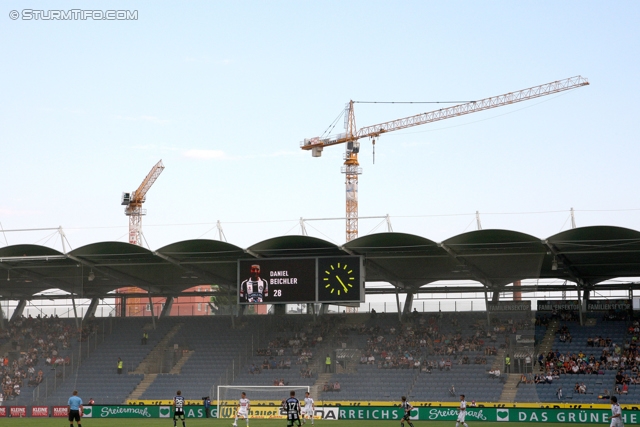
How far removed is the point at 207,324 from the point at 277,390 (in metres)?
12.4

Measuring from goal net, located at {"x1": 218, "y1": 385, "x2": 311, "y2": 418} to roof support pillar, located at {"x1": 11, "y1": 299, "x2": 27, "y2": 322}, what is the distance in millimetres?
16939

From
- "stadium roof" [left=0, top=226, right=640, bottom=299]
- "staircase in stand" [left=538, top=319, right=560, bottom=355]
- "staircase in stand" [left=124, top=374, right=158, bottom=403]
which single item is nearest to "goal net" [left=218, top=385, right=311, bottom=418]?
"staircase in stand" [left=124, top=374, right=158, bottom=403]

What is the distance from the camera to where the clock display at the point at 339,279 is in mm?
51594

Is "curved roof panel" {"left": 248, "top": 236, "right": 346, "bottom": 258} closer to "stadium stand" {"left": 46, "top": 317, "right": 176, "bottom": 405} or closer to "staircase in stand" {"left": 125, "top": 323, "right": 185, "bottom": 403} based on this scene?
"staircase in stand" {"left": 125, "top": 323, "right": 185, "bottom": 403}

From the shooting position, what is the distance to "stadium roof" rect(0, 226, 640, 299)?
49.8m

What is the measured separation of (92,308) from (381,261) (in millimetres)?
22624

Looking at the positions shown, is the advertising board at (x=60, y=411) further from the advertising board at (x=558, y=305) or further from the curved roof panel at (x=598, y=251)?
the advertising board at (x=558, y=305)

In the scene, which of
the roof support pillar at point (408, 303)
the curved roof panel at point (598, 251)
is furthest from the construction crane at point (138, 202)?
the curved roof panel at point (598, 251)

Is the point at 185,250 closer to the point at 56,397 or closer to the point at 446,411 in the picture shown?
the point at 56,397

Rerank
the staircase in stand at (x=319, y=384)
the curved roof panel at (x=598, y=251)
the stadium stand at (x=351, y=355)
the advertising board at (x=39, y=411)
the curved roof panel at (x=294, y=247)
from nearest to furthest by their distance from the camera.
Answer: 1. the curved roof panel at (x=598, y=251)
2. the stadium stand at (x=351, y=355)
3. the curved roof panel at (x=294, y=247)
4. the staircase in stand at (x=319, y=384)
5. the advertising board at (x=39, y=411)

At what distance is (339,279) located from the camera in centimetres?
5191

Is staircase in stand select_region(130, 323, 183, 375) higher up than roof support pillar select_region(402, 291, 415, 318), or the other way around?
roof support pillar select_region(402, 291, 415, 318)

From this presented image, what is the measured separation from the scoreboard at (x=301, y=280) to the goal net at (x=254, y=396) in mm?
5192

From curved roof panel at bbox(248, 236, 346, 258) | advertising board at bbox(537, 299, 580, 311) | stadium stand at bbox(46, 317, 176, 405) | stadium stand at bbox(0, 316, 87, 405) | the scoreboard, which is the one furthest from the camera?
advertising board at bbox(537, 299, 580, 311)
